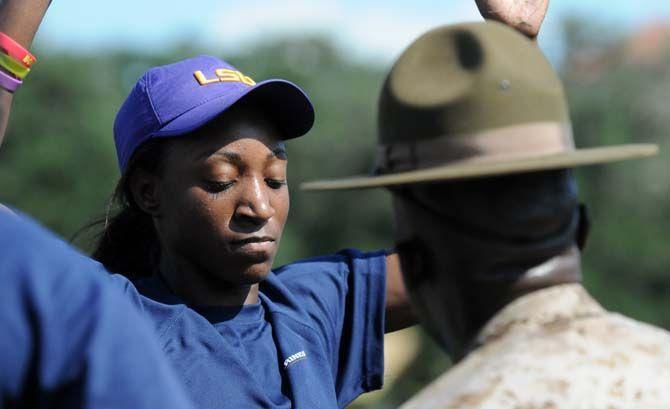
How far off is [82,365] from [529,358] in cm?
85

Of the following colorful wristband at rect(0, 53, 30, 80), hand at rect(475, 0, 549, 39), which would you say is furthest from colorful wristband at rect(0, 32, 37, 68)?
hand at rect(475, 0, 549, 39)

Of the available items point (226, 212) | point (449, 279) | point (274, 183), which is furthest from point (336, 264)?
point (449, 279)

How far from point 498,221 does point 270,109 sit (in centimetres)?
159

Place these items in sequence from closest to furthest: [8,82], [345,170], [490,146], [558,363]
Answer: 1. [558,363]
2. [490,146]
3. [8,82]
4. [345,170]

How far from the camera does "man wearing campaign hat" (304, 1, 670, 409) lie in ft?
8.22

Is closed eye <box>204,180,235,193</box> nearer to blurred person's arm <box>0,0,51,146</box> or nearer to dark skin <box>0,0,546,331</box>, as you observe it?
dark skin <box>0,0,546,331</box>

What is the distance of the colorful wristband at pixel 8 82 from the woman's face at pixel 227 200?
51 cm

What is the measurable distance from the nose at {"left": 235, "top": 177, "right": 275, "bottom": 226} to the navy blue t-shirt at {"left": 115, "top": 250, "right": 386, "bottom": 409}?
10.8 inches

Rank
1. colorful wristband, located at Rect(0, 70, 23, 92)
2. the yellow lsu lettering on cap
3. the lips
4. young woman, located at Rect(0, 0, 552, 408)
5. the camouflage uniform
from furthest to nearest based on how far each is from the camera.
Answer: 1. the yellow lsu lettering on cap
2. the lips
3. young woman, located at Rect(0, 0, 552, 408)
4. colorful wristband, located at Rect(0, 70, 23, 92)
5. the camouflage uniform

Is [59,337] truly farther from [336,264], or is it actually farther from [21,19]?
[336,264]

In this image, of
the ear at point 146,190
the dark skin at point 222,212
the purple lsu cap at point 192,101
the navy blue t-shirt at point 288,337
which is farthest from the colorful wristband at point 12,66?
the navy blue t-shirt at point 288,337

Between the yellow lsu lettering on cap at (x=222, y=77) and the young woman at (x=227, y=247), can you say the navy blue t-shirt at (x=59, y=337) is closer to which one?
the young woman at (x=227, y=247)

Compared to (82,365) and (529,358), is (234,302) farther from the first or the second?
(82,365)

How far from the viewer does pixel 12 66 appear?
11.9ft
